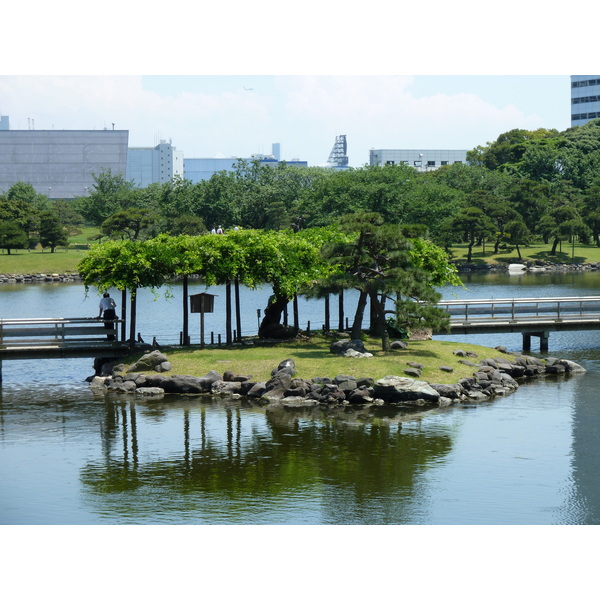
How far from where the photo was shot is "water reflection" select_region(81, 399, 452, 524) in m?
20.6

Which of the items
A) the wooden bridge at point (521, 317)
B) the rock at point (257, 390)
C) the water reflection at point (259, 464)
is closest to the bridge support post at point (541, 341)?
the wooden bridge at point (521, 317)

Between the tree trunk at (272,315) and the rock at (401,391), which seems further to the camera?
the tree trunk at (272,315)

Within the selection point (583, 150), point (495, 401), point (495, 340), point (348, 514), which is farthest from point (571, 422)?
point (583, 150)

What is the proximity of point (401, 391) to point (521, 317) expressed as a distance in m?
13.5

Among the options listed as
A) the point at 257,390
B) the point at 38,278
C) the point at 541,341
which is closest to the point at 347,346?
the point at 257,390

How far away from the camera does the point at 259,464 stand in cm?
2464

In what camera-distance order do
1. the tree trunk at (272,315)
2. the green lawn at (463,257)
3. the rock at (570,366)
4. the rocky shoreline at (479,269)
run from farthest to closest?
1. the green lawn at (463,257)
2. the rocky shoreline at (479,269)
3. the tree trunk at (272,315)
4. the rock at (570,366)

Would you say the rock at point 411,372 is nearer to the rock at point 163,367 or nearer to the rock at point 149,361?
the rock at point 163,367

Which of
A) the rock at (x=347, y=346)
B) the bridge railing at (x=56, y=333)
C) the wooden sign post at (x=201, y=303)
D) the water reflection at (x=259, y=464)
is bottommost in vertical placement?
the water reflection at (x=259, y=464)

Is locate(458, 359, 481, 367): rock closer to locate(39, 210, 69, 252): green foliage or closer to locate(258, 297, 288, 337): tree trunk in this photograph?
locate(258, 297, 288, 337): tree trunk

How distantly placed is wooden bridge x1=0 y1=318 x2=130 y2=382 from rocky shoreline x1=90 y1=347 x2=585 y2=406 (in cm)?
96

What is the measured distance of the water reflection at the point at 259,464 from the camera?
20.6 metres

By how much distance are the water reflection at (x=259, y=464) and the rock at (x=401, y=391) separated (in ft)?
→ 2.80

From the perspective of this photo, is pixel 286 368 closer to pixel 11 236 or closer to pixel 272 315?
pixel 272 315
